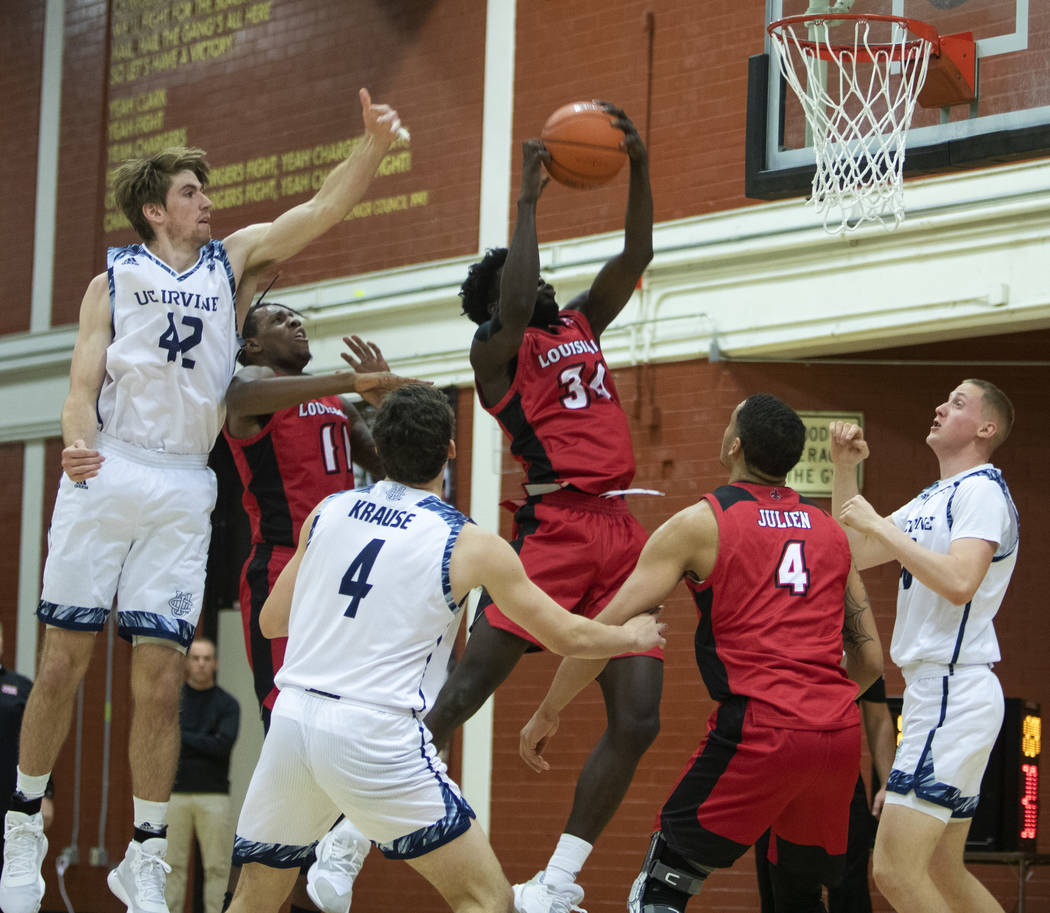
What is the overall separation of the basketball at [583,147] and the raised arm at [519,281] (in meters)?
0.06

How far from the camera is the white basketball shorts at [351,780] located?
4316mm

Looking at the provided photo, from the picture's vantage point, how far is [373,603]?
4422 mm

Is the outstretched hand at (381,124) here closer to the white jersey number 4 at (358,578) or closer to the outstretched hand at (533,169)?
the outstretched hand at (533,169)

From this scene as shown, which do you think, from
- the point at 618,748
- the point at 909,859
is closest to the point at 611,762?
the point at 618,748

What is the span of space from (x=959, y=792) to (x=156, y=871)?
284cm

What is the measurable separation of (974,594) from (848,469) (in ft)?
2.23

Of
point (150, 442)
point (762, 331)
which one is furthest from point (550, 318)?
point (762, 331)

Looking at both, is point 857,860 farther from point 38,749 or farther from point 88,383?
point 88,383

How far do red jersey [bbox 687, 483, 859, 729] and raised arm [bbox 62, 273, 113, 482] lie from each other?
7.14ft

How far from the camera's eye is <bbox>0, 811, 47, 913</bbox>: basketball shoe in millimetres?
5438

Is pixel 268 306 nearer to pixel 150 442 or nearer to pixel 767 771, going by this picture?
pixel 150 442

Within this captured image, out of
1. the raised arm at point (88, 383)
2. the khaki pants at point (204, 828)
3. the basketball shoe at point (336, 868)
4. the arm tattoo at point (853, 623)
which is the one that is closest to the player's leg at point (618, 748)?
the arm tattoo at point (853, 623)

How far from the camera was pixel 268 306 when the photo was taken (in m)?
7.28

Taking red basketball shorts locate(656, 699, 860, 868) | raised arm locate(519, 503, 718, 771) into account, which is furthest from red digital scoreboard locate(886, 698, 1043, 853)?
raised arm locate(519, 503, 718, 771)
